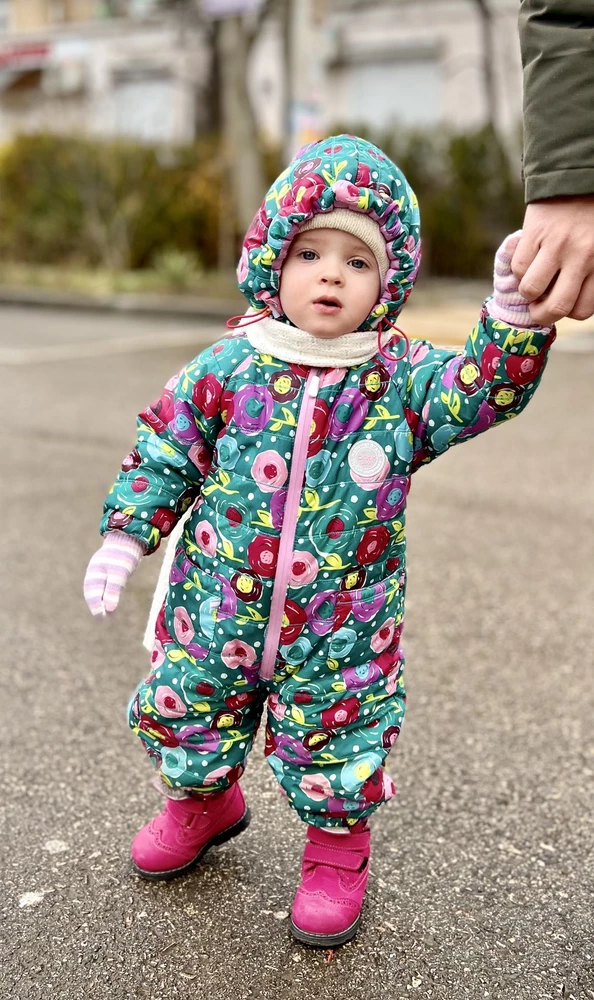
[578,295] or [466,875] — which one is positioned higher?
[578,295]

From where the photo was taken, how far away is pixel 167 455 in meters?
1.95

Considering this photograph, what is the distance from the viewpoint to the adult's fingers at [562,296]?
1.55m

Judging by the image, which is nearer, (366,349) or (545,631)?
(366,349)

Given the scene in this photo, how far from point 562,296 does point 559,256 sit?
6 cm

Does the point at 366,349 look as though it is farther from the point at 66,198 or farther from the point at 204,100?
the point at 204,100

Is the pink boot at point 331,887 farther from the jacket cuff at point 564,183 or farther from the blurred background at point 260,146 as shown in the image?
→ the blurred background at point 260,146

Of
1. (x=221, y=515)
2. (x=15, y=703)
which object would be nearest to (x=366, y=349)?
(x=221, y=515)

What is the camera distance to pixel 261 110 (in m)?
19.9

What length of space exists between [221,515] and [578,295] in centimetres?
71

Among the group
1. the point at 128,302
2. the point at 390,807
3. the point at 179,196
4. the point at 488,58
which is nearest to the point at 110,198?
the point at 179,196

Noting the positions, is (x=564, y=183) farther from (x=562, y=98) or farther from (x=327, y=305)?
(x=327, y=305)

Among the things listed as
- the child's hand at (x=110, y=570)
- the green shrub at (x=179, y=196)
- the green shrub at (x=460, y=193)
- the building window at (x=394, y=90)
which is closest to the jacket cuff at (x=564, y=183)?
the child's hand at (x=110, y=570)

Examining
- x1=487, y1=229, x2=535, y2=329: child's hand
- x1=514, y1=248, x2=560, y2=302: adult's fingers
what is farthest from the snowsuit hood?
x1=514, y1=248, x2=560, y2=302: adult's fingers

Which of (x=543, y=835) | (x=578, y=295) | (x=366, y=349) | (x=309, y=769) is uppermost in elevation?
(x=578, y=295)
